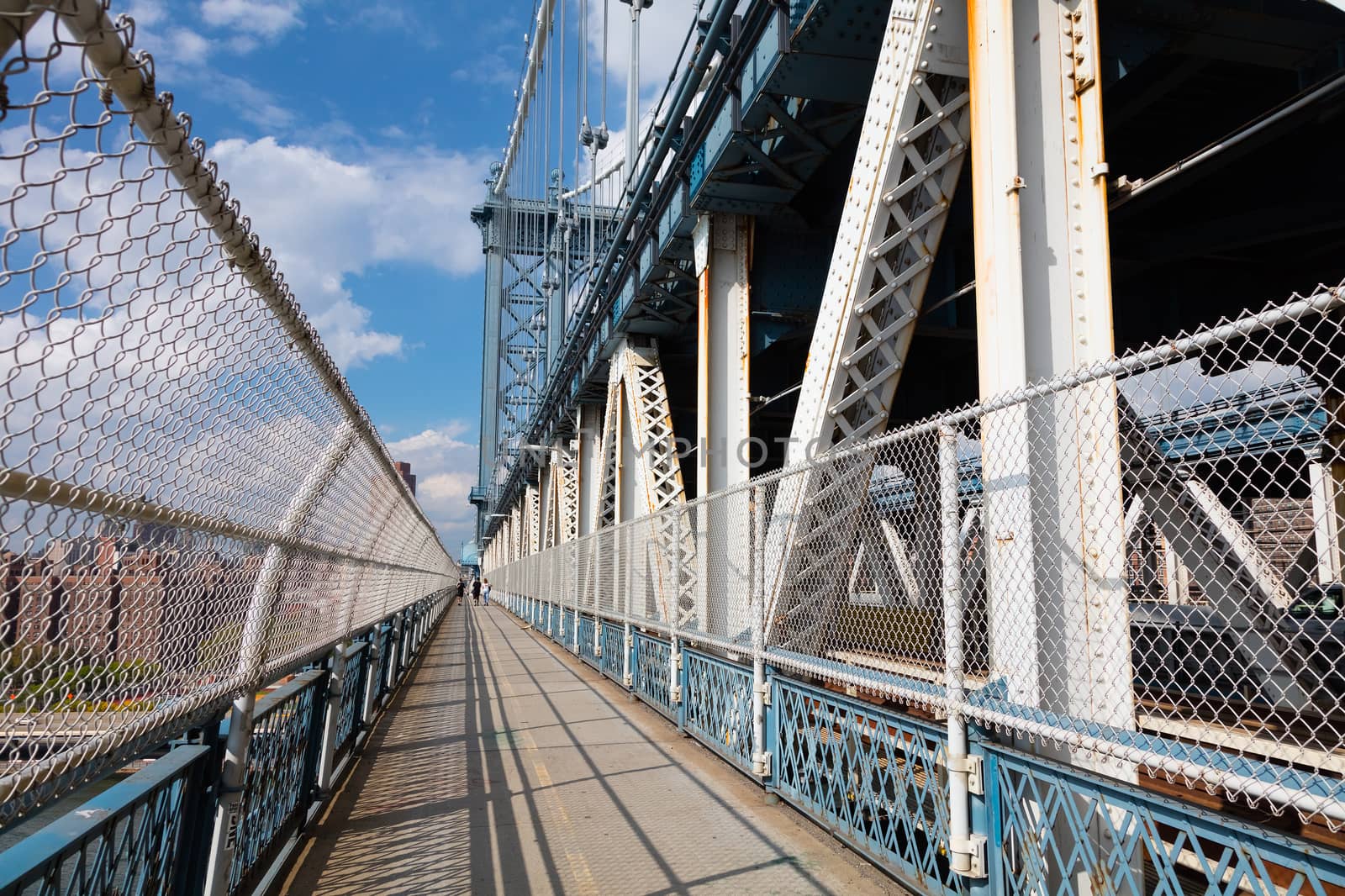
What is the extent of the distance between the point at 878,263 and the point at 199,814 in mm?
4982

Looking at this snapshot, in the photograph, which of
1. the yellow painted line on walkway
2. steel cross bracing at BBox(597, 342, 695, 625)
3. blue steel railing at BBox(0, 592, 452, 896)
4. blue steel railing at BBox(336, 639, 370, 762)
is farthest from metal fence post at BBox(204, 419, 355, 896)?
steel cross bracing at BBox(597, 342, 695, 625)

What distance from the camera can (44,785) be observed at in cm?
196

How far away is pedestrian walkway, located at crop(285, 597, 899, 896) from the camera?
4.36m

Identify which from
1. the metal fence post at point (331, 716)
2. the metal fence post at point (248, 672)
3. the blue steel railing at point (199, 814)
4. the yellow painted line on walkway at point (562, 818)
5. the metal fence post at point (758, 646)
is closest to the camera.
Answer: the blue steel railing at point (199, 814)

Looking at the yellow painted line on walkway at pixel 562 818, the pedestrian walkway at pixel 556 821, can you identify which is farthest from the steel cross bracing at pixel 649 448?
the yellow painted line on walkway at pixel 562 818

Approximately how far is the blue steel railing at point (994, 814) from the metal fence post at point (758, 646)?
4cm

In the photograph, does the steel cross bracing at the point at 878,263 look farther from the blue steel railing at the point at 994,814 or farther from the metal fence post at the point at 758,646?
the blue steel railing at the point at 994,814

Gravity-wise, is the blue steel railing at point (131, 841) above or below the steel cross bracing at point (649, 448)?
below

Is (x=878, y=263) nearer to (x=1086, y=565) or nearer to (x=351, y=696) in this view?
(x=1086, y=565)

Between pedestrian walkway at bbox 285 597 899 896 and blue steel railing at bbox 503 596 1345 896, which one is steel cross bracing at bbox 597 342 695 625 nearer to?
pedestrian walkway at bbox 285 597 899 896

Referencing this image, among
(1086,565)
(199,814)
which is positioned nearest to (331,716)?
(199,814)

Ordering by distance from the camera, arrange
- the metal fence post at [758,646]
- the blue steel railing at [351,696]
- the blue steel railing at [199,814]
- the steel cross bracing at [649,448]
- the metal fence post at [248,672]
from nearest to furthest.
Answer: the blue steel railing at [199,814] → the metal fence post at [248,672] → the metal fence post at [758,646] → the blue steel railing at [351,696] → the steel cross bracing at [649,448]

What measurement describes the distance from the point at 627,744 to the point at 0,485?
6.69 m

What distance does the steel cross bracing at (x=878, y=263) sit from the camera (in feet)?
17.9
